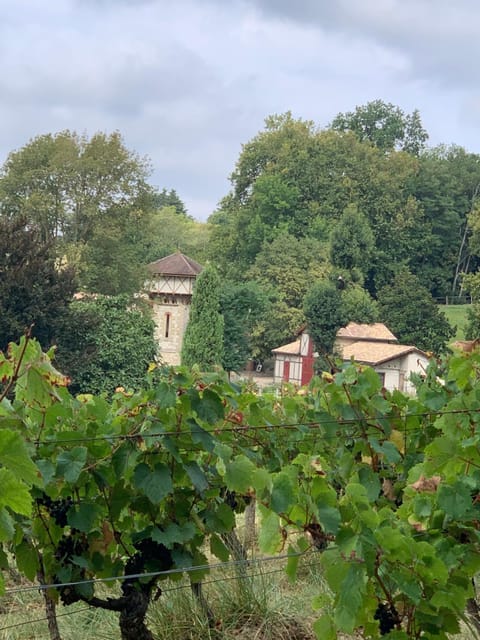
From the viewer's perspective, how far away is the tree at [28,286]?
27.7 meters

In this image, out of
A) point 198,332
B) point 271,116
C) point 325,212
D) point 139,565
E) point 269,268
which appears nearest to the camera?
point 139,565

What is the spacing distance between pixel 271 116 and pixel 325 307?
65.9 feet

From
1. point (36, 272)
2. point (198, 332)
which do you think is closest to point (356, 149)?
point (198, 332)

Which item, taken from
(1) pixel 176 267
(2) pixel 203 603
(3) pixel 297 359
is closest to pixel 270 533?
(2) pixel 203 603

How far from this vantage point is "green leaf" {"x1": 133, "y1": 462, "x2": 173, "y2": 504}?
306cm

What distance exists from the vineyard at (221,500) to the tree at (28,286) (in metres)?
24.6

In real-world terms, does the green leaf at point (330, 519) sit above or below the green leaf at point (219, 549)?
above

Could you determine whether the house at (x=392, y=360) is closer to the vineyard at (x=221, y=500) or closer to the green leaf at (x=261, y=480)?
the vineyard at (x=221, y=500)

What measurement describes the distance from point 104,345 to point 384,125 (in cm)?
3693

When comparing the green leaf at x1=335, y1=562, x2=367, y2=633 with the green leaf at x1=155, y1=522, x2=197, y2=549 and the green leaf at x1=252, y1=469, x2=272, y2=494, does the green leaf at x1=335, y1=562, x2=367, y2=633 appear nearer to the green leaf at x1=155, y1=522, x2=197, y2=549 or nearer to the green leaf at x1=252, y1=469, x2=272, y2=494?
the green leaf at x1=252, y1=469, x2=272, y2=494

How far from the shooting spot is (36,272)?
28.2 meters

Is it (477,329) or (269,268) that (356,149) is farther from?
(477,329)

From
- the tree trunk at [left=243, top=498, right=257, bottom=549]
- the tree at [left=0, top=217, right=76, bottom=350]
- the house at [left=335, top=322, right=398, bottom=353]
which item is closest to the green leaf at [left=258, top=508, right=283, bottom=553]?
the tree trunk at [left=243, top=498, right=257, bottom=549]

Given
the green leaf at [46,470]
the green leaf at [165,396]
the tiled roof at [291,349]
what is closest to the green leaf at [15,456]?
the green leaf at [46,470]
